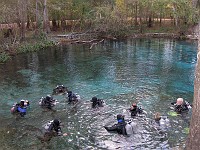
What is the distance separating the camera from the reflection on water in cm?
1445

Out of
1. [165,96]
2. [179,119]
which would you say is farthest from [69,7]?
[179,119]

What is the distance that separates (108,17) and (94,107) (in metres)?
31.0

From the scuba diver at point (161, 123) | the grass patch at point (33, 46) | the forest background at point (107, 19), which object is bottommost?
the scuba diver at point (161, 123)

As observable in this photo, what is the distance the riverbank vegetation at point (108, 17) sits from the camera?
152ft

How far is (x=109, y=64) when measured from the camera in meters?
30.5

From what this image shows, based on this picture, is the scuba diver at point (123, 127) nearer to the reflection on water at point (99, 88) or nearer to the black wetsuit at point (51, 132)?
the reflection on water at point (99, 88)

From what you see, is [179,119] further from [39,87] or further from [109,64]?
[109,64]

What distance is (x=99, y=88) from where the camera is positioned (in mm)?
22562

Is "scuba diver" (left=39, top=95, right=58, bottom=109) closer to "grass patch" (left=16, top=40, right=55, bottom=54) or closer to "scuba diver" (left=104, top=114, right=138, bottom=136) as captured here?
"scuba diver" (left=104, top=114, right=138, bottom=136)

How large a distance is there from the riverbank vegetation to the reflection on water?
24.1 feet

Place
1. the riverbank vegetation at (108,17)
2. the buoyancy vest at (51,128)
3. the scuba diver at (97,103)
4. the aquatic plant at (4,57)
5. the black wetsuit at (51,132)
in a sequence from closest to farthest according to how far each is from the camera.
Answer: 1. the black wetsuit at (51,132)
2. the buoyancy vest at (51,128)
3. the scuba diver at (97,103)
4. the aquatic plant at (4,57)
5. the riverbank vegetation at (108,17)

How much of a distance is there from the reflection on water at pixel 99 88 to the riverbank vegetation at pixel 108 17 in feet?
24.1

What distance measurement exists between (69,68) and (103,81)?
5703mm

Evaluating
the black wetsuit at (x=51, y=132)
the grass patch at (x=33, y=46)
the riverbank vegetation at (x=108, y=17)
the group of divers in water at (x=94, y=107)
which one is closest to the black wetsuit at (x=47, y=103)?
the group of divers in water at (x=94, y=107)
